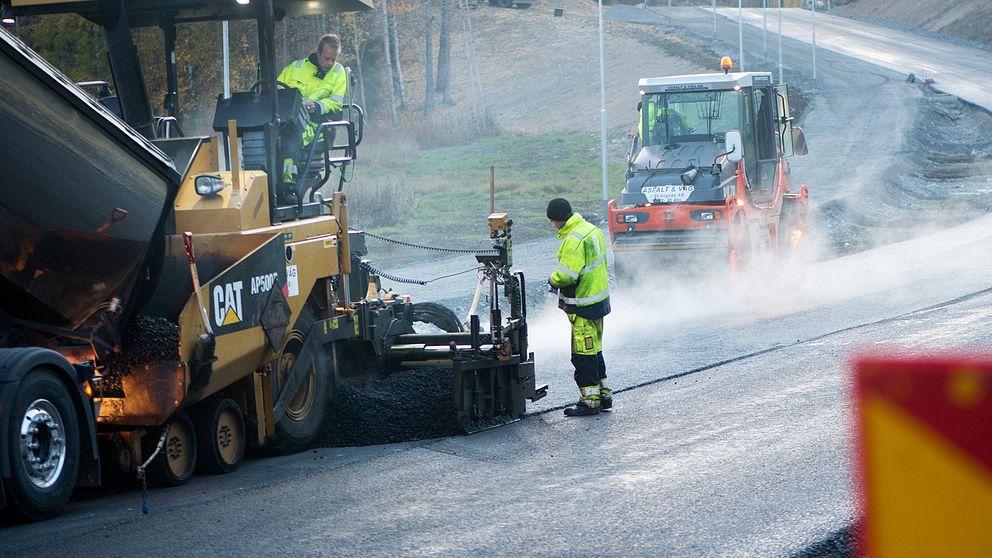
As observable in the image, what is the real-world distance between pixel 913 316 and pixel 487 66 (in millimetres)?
47188

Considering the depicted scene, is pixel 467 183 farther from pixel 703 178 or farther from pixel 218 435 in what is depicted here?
pixel 218 435

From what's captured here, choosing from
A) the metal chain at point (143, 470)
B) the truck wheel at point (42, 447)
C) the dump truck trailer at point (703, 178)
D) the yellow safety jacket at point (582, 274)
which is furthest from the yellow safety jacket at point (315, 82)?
the dump truck trailer at point (703, 178)

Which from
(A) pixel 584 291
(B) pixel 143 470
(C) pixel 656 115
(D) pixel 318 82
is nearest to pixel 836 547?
(B) pixel 143 470

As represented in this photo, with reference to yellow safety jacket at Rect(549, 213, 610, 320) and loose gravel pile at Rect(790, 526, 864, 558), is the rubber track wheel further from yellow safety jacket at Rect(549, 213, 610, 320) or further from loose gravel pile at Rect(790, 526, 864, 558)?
loose gravel pile at Rect(790, 526, 864, 558)

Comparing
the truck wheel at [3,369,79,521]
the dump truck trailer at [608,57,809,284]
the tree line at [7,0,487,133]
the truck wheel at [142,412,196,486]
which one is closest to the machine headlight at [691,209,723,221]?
the dump truck trailer at [608,57,809,284]

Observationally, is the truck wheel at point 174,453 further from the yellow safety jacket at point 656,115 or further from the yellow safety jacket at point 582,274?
the yellow safety jacket at point 656,115

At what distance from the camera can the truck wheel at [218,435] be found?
6.86 meters

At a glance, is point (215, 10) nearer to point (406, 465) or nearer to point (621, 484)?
point (406, 465)

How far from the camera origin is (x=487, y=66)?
193 ft

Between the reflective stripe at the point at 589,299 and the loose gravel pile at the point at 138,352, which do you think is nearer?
the loose gravel pile at the point at 138,352

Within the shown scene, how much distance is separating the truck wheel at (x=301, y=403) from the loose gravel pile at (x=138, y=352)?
4.21 ft

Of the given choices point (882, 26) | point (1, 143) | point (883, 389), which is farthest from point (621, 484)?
point (882, 26)

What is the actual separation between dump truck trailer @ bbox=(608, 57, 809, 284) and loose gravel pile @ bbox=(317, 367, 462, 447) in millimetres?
7080

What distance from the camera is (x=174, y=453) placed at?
670 centimetres
